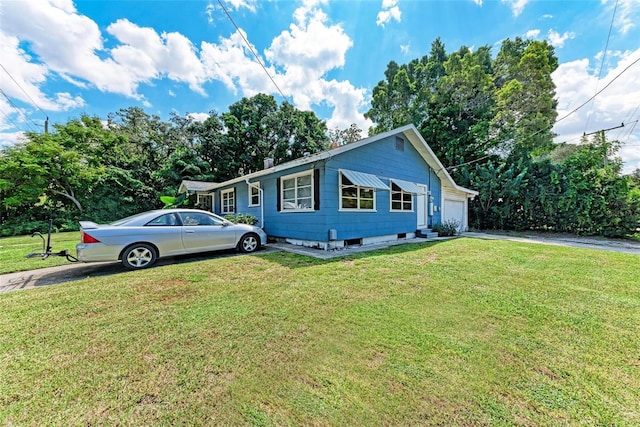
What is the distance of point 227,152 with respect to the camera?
23578mm

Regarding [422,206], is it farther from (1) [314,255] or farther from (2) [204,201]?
(2) [204,201]

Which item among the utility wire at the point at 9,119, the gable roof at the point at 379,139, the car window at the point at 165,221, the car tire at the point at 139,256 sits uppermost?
the utility wire at the point at 9,119

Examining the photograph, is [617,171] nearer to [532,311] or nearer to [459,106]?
[459,106]

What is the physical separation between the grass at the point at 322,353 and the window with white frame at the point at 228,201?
927 cm

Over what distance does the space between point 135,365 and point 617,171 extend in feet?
66.1

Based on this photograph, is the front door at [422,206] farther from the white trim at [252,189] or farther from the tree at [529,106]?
the tree at [529,106]

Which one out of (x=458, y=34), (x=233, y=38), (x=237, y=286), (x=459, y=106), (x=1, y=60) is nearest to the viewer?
(x=237, y=286)

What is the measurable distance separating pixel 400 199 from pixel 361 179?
345 cm

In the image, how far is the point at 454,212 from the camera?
49.2 feet

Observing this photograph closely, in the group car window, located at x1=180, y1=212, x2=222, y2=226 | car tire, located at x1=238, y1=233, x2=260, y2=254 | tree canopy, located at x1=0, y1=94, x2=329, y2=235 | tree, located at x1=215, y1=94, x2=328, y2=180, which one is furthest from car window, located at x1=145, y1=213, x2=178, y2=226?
tree, located at x1=215, y1=94, x2=328, y2=180

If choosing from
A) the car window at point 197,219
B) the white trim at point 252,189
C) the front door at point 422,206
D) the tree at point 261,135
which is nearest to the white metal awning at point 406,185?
the front door at point 422,206

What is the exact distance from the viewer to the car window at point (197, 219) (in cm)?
657

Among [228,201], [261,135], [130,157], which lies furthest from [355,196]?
[130,157]

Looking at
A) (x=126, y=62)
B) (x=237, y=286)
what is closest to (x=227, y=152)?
(x=126, y=62)
